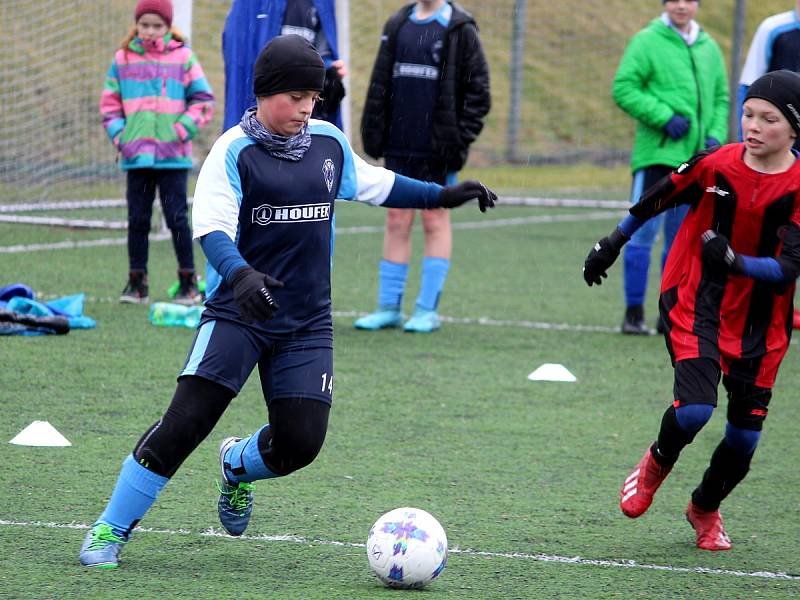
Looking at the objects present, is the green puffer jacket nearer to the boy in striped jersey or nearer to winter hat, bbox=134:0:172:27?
winter hat, bbox=134:0:172:27

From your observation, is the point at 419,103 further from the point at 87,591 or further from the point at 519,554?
the point at 87,591

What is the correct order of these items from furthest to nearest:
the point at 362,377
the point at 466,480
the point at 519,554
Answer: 1. the point at 362,377
2. the point at 466,480
3. the point at 519,554

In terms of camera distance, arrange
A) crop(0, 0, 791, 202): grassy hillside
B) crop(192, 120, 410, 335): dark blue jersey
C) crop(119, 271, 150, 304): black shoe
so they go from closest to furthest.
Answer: crop(192, 120, 410, 335): dark blue jersey, crop(119, 271, 150, 304): black shoe, crop(0, 0, 791, 202): grassy hillside

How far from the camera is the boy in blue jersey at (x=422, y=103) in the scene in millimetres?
9047

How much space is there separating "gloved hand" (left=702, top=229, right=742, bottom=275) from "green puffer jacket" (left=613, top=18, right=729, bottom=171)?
4.58 metres

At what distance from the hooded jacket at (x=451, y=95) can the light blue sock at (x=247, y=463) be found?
15.2ft

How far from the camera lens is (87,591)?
406 centimetres

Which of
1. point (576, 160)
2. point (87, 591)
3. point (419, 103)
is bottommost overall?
point (576, 160)

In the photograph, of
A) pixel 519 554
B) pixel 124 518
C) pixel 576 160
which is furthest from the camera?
pixel 576 160

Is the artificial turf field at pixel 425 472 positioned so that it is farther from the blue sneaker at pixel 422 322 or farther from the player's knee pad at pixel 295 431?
the player's knee pad at pixel 295 431

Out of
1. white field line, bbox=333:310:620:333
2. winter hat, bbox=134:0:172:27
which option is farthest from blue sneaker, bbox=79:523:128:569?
winter hat, bbox=134:0:172:27

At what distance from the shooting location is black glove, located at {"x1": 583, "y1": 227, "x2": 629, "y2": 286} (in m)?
4.99

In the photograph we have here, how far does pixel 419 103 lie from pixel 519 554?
15.9 feet

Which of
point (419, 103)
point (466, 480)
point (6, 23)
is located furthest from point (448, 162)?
point (6, 23)
